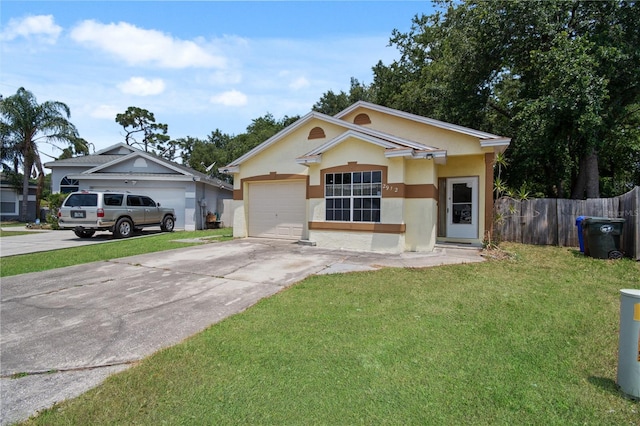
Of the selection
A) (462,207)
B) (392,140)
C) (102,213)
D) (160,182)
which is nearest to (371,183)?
(392,140)

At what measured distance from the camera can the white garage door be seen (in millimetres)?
13055

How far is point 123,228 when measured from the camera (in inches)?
569

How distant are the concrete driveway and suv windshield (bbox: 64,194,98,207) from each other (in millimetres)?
5743

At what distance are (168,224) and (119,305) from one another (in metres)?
13.3

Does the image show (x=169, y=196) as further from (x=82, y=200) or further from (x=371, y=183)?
(x=371, y=183)

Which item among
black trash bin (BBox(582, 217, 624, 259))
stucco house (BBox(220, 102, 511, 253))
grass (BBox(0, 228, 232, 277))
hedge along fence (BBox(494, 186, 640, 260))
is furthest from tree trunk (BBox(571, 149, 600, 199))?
grass (BBox(0, 228, 232, 277))

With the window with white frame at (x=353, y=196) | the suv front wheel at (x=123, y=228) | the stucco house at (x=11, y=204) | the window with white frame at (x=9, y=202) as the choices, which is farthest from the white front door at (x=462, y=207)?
the window with white frame at (x=9, y=202)

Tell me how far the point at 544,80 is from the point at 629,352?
13.6 m

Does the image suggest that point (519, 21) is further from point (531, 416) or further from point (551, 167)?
point (531, 416)

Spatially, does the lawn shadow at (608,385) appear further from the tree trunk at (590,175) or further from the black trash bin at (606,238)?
the tree trunk at (590,175)

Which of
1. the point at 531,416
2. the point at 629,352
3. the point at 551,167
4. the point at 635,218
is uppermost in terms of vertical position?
the point at 551,167

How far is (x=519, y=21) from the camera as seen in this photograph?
14.1 metres

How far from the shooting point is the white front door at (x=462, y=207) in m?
11.9

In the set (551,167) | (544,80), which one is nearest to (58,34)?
(544,80)
